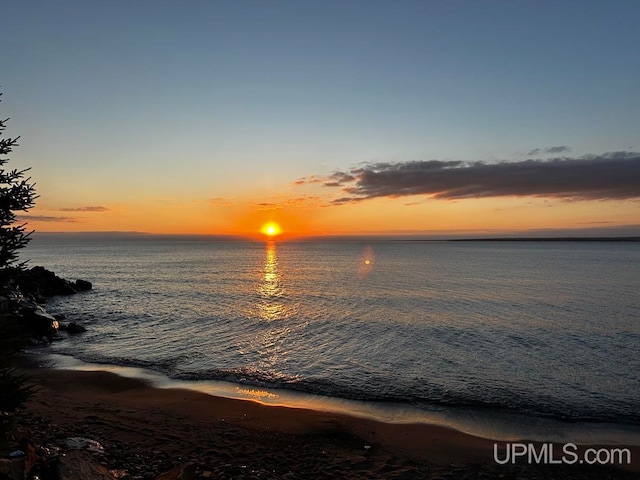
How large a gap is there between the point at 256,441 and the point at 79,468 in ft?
18.1

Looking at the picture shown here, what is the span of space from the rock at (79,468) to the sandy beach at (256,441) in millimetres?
1239

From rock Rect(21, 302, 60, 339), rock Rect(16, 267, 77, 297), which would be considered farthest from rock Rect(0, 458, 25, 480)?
rock Rect(16, 267, 77, 297)

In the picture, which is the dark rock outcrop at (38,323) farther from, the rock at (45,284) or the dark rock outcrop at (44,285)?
the rock at (45,284)

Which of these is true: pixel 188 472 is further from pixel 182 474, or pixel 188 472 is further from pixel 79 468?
pixel 79 468

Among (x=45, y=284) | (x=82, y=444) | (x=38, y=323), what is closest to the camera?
(x=82, y=444)

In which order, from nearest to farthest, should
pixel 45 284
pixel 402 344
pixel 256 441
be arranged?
pixel 256 441 → pixel 402 344 → pixel 45 284

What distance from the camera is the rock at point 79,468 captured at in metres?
7.91

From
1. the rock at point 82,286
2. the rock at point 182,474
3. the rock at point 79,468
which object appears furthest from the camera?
the rock at point 82,286

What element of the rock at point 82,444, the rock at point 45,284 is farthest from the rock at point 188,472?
the rock at point 45,284

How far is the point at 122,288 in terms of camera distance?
56938 millimetres

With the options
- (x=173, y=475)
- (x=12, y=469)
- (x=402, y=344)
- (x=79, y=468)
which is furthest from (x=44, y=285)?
(x=173, y=475)

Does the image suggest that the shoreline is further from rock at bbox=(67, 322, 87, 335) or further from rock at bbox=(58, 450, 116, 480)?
rock at bbox=(67, 322, 87, 335)

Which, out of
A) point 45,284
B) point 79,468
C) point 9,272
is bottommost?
point 45,284

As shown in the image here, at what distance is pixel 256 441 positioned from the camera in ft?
41.1
